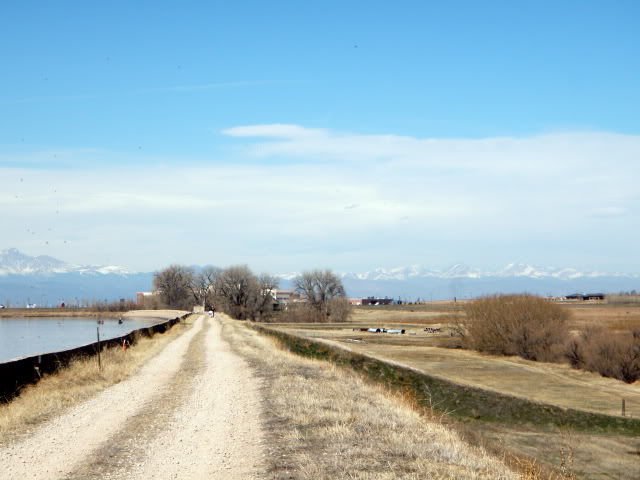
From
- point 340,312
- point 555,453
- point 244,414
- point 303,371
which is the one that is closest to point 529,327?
point 555,453

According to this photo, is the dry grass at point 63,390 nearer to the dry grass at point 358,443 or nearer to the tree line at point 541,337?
the dry grass at point 358,443

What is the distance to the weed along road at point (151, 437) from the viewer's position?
980cm

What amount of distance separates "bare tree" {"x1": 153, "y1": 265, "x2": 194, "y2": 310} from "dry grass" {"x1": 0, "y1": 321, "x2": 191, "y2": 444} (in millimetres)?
135201

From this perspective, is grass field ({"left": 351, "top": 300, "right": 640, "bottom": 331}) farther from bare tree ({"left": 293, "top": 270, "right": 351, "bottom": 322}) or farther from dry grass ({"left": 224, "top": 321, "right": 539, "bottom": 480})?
dry grass ({"left": 224, "top": 321, "right": 539, "bottom": 480})

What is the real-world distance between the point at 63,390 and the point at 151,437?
7.58m

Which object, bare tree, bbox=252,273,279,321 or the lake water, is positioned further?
bare tree, bbox=252,273,279,321

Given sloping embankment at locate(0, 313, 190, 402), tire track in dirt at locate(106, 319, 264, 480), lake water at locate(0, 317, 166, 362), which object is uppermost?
sloping embankment at locate(0, 313, 190, 402)

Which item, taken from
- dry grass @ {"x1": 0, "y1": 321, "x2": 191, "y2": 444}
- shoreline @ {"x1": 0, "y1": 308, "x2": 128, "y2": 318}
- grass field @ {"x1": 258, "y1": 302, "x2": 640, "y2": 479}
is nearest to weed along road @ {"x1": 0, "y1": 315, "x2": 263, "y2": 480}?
dry grass @ {"x1": 0, "y1": 321, "x2": 191, "y2": 444}

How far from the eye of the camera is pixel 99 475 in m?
9.51

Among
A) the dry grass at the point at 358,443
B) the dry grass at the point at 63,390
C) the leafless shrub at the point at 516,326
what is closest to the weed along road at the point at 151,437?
the dry grass at the point at 63,390

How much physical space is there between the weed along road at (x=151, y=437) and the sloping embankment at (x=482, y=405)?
15762 mm

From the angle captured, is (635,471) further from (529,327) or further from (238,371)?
(529,327)

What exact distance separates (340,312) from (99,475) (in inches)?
5077

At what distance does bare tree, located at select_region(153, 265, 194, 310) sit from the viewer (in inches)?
6459
